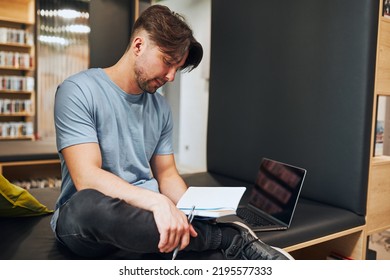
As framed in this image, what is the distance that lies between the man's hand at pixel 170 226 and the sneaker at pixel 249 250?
0.65 feet

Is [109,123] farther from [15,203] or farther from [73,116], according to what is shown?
[15,203]

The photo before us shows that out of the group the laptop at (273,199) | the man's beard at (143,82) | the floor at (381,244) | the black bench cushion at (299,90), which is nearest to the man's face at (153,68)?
the man's beard at (143,82)

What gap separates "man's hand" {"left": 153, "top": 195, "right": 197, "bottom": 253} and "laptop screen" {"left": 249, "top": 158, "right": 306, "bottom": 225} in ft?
1.98

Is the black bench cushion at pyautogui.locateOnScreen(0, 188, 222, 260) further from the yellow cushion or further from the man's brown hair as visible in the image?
the man's brown hair

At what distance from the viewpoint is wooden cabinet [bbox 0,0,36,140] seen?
5086mm

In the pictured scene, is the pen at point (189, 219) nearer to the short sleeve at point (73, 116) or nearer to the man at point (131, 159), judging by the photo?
the man at point (131, 159)

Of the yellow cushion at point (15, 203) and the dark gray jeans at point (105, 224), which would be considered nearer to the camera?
the dark gray jeans at point (105, 224)

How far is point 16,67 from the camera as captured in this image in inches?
201

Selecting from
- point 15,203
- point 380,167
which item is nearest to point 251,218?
point 380,167

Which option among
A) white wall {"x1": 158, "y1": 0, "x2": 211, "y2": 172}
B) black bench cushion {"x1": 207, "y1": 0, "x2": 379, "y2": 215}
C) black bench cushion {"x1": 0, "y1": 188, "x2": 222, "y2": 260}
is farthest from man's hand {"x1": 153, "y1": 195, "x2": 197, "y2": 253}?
white wall {"x1": 158, "y1": 0, "x2": 211, "y2": 172}

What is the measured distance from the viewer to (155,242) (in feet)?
3.31

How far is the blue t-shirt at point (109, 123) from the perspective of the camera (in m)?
1.22

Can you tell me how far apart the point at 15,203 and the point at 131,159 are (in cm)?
48

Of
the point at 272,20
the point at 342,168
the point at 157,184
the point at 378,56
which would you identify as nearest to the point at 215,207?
the point at 157,184
